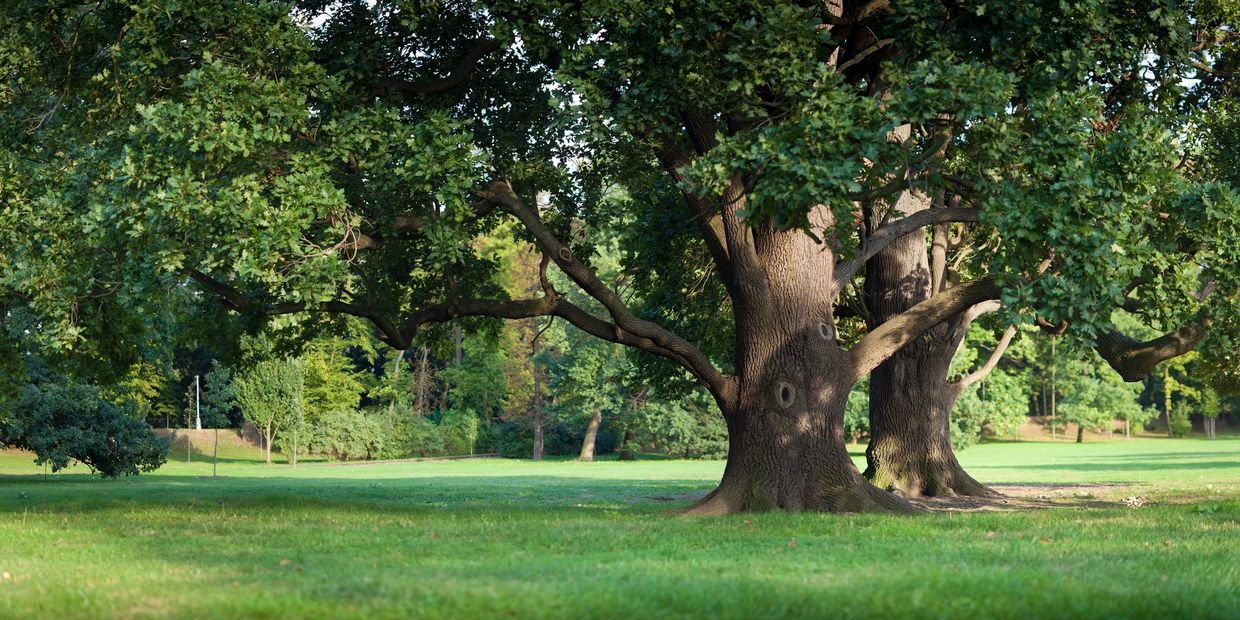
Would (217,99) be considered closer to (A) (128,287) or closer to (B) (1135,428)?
(A) (128,287)

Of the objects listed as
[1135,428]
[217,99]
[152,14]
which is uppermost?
[152,14]

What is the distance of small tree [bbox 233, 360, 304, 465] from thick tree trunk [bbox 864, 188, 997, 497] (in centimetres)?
3466

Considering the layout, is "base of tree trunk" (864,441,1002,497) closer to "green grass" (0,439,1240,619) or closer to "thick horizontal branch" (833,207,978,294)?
"green grass" (0,439,1240,619)

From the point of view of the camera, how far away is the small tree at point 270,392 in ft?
169

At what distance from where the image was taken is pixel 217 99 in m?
13.6

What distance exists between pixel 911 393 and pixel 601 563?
1362 centimetres

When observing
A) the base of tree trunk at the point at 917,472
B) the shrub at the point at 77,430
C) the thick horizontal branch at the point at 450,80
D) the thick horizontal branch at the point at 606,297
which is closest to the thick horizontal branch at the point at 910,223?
the thick horizontal branch at the point at 606,297

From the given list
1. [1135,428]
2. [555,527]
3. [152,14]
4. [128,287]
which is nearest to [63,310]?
[128,287]

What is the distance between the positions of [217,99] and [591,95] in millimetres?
4253

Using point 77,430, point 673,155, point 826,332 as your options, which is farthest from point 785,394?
point 77,430

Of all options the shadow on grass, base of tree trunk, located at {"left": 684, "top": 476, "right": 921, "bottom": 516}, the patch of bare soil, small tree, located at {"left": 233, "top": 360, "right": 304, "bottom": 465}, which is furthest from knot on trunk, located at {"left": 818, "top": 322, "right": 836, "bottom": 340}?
small tree, located at {"left": 233, "top": 360, "right": 304, "bottom": 465}

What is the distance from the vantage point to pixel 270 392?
52.2 m

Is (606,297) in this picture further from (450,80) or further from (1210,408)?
(1210,408)

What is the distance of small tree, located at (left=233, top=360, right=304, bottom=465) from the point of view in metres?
51.5
